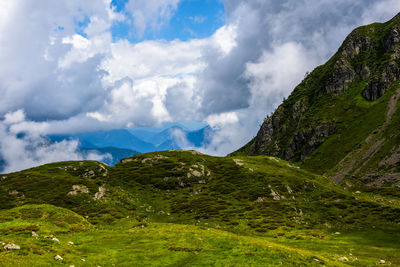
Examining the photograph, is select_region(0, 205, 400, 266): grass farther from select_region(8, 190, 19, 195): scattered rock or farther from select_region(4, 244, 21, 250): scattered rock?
select_region(8, 190, 19, 195): scattered rock

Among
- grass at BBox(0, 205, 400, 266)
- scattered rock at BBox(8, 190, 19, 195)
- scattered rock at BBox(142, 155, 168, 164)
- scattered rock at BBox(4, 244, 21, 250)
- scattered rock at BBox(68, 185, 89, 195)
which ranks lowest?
grass at BBox(0, 205, 400, 266)

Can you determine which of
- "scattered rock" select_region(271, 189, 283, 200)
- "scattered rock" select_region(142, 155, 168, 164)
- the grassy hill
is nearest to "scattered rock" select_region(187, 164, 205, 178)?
the grassy hill

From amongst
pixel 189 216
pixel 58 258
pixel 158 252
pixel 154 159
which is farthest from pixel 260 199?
pixel 58 258

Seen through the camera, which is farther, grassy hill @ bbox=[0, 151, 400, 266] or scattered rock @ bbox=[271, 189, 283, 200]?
scattered rock @ bbox=[271, 189, 283, 200]

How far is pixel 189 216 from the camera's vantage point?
82062 mm

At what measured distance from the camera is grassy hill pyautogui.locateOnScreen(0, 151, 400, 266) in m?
28.1

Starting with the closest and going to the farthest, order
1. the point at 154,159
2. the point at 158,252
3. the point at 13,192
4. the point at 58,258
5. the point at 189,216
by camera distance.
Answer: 1. the point at 58,258
2. the point at 158,252
3. the point at 189,216
4. the point at 13,192
5. the point at 154,159

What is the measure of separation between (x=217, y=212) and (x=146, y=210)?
82.2 ft

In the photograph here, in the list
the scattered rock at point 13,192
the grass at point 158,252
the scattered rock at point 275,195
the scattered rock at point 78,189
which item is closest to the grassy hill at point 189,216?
the scattered rock at point 78,189

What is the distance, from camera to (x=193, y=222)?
248 ft

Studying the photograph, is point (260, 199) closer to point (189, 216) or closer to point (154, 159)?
point (189, 216)

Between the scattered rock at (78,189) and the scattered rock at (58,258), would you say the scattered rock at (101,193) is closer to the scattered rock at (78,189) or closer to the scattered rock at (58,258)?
the scattered rock at (78,189)

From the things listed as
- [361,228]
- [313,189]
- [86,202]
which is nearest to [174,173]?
[86,202]

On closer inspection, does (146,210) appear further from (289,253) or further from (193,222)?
(289,253)
